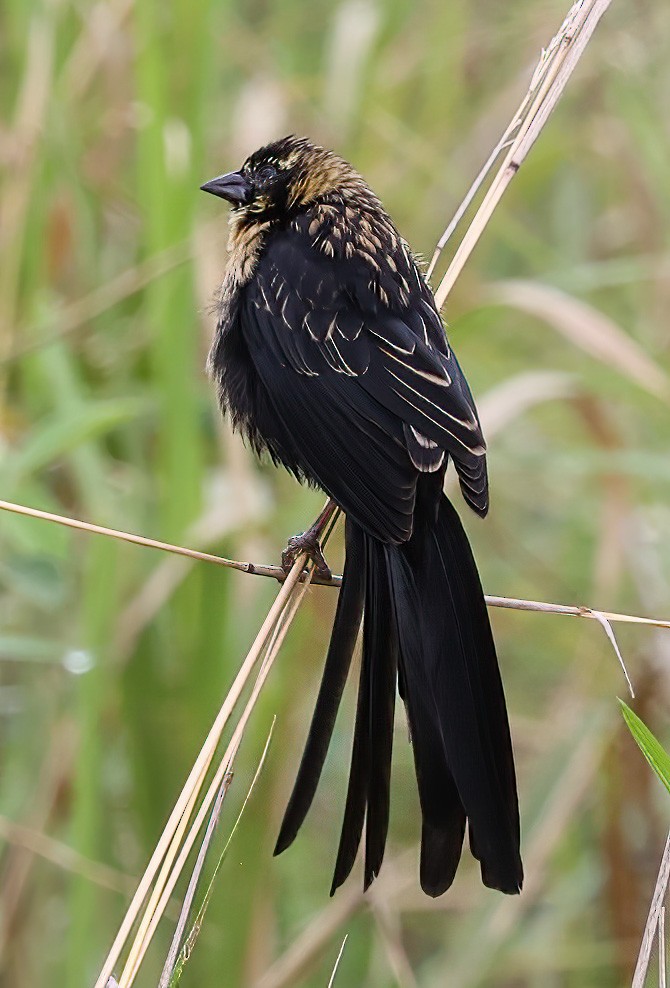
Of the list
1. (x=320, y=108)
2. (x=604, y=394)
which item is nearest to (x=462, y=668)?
(x=604, y=394)

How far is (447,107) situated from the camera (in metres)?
3.53

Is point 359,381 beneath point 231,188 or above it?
beneath

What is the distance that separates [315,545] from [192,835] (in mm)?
784

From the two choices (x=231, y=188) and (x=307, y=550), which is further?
(x=231, y=188)

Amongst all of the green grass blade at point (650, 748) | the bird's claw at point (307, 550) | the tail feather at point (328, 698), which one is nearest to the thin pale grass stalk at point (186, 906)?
the tail feather at point (328, 698)

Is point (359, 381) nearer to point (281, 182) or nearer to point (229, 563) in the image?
point (229, 563)

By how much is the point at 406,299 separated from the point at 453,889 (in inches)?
60.3

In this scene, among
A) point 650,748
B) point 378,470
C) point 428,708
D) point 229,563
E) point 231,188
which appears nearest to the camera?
point 650,748


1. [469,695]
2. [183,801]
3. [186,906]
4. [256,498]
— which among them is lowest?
[186,906]

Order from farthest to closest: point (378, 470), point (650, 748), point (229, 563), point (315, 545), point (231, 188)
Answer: point (231, 188), point (315, 545), point (378, 470), point (229, 563), point (650, 748)

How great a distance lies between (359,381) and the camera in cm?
213

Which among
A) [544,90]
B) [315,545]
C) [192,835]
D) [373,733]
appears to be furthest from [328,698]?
[544,90]

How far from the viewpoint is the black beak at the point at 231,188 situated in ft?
8.45

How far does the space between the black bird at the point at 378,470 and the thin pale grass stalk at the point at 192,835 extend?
96 millimetres
